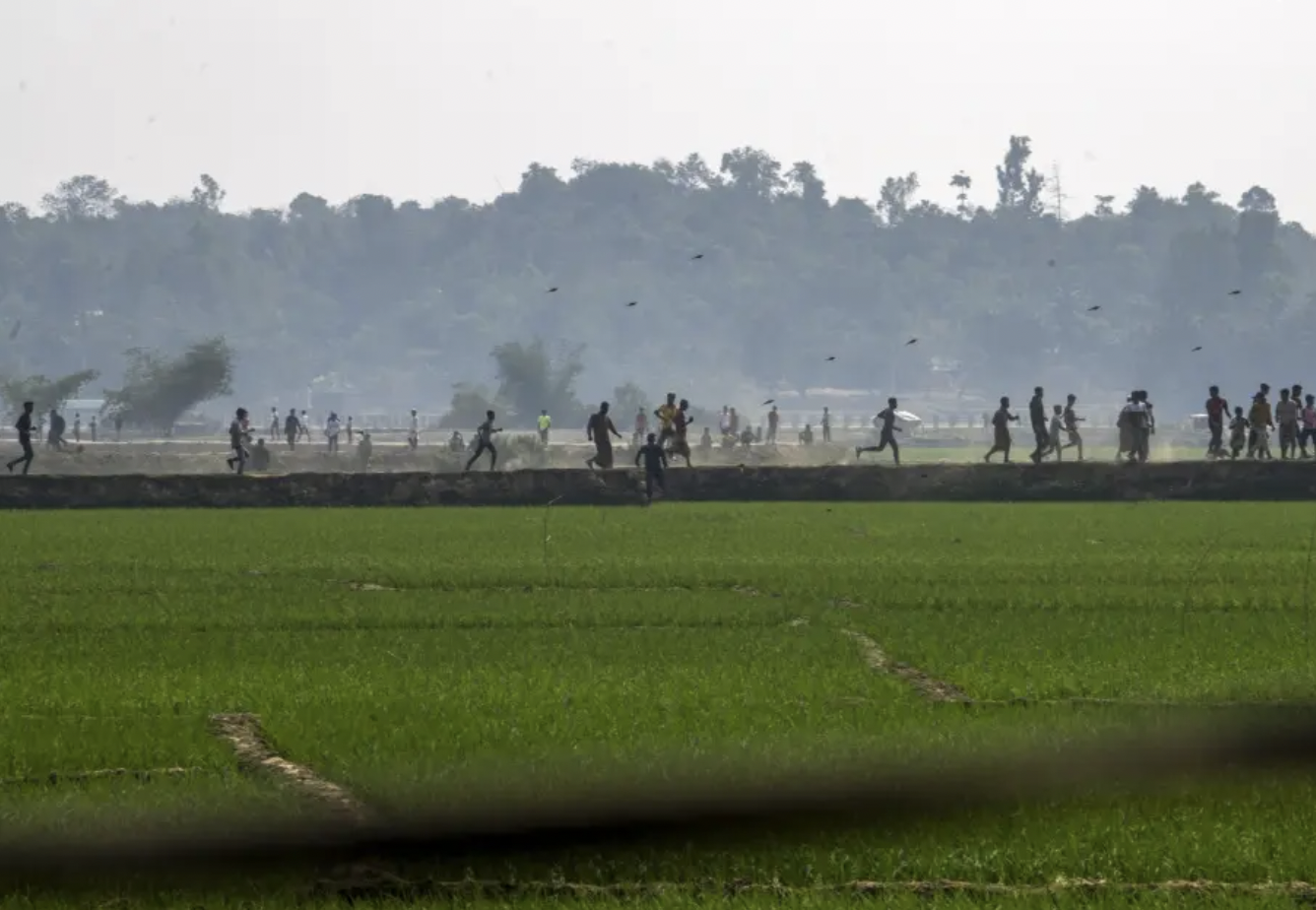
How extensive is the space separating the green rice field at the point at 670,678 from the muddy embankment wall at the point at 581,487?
8974 mm

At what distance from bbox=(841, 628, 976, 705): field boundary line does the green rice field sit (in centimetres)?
8

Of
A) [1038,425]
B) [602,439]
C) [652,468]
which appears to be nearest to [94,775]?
[652,468]

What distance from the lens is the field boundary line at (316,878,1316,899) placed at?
23.4ft

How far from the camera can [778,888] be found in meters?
7.21

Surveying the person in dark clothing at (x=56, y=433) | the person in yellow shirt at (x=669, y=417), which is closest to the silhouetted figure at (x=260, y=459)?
the person in dark clothing at (x=56, y=433)

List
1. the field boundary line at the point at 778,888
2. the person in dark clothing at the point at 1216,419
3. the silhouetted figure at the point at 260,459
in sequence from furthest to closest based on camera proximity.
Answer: the silhouetted figure at the point at 260,459, the person in dark clothing at the point at 1216,419, the field boundary line at the point at 778,888

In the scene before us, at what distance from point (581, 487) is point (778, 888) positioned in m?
27.3

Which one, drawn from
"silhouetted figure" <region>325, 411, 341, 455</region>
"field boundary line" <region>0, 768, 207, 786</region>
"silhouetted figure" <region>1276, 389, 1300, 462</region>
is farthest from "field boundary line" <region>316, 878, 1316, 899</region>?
"silhouetted figure" <region>325, 411, 341, 455</region>

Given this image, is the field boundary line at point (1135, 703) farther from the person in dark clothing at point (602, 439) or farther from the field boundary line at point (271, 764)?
the person in dark clothing at point (602, 439)

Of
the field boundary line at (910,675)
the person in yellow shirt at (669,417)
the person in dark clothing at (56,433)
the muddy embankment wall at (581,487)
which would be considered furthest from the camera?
the person in dark clothing at (56,433)

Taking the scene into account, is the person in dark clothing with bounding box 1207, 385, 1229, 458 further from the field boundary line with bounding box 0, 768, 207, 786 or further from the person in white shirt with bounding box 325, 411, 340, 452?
the field boundary line with bounding box 0, 768, 207, 786

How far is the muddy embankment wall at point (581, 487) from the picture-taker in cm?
3391

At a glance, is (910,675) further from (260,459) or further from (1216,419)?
(260,459)

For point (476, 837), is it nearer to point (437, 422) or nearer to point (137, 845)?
point (137, 845)
